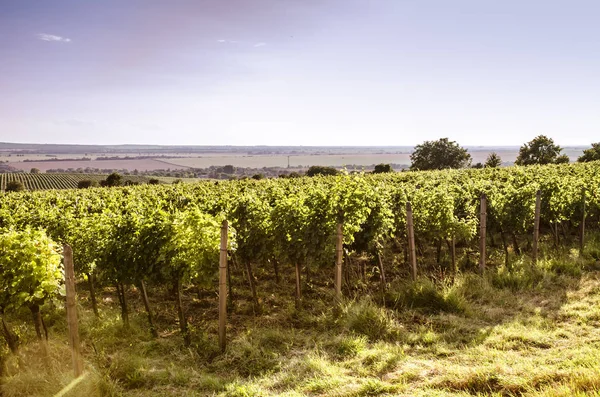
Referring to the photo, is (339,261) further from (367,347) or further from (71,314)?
(71,314)

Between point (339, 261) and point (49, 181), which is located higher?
point (339, 261)

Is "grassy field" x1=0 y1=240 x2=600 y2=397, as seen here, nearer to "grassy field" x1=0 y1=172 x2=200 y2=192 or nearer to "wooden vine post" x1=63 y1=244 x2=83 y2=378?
"wooden vine post" x1=63 y1=244 x2=83 y2=378

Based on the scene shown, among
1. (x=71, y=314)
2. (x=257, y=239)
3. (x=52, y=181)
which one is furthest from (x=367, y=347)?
(x=52, y=181)

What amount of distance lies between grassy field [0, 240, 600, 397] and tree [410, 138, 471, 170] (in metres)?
66.5

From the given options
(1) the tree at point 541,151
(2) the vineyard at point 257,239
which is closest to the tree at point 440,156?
(1) the tree at point 541,151

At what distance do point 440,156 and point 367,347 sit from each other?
7255 cm

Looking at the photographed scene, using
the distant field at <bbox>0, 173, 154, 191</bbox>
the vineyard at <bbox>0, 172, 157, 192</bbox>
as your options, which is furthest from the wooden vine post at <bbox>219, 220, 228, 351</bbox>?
the distant field at <bbox>0, 173, 154, 191</bbox>

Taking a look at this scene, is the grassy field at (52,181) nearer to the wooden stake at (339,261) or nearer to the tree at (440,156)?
the tree at (440,156)

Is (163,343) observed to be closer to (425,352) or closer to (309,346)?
(309,346)

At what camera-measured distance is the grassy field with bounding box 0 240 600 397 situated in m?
5.42

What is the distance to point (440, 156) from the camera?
73.8 metres

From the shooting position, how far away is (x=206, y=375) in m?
6.11

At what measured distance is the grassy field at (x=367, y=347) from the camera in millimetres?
5422

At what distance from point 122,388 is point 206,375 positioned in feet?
4.04
